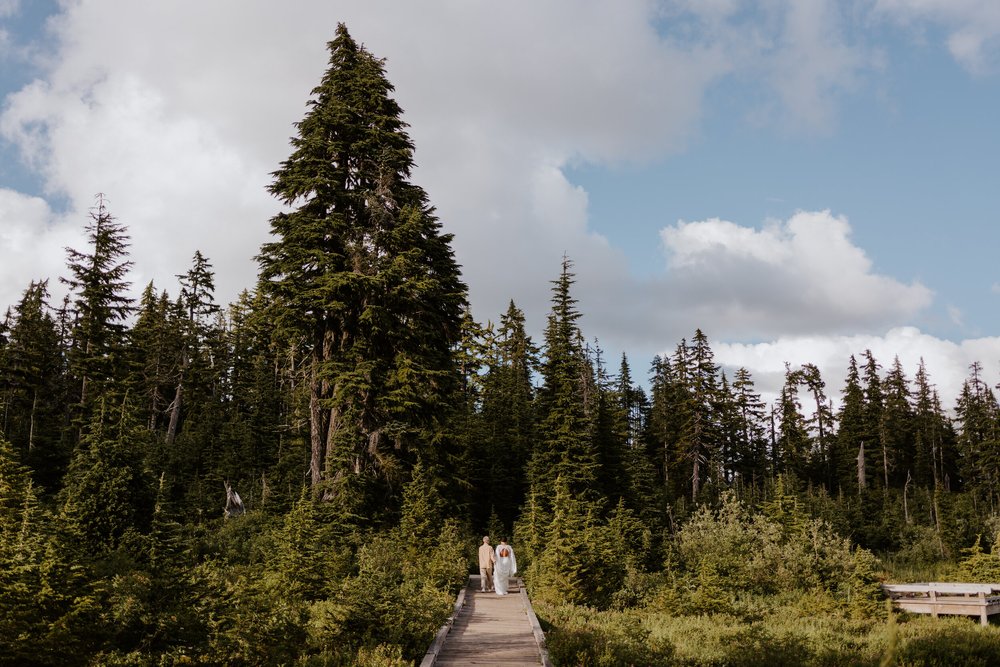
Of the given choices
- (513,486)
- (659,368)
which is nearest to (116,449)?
(513,486)

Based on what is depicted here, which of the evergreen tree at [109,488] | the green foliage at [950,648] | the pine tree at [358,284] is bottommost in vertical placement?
the green foliage at [950,648]

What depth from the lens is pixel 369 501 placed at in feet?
82.9

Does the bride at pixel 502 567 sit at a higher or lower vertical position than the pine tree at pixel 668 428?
lower

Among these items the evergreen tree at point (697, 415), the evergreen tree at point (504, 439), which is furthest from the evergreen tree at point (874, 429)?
the evergreen tree at point (504, 439)

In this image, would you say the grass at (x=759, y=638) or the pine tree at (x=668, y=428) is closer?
the grass at (x=759, y=638)

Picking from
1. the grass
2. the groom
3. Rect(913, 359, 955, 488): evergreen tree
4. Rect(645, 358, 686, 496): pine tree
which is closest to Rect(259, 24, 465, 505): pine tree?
the groom

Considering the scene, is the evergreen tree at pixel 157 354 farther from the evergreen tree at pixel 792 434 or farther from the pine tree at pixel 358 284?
the evergreen tree at pixel 792 434

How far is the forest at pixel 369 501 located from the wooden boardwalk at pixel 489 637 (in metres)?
0.55

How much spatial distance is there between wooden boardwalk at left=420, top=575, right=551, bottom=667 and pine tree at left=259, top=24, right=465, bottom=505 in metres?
9.07

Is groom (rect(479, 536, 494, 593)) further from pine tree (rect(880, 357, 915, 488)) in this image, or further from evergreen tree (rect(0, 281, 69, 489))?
pine tree (rect(880, 357, 915, 488))

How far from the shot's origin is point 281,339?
2744cm

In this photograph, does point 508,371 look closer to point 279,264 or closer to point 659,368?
point 279,264

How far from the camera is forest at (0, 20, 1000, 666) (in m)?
10.5

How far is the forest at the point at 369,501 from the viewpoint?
1048 centimetres
